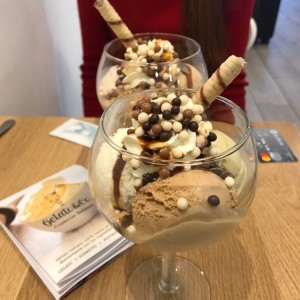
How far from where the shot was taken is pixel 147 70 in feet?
2.39

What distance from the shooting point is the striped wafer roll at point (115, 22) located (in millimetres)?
811

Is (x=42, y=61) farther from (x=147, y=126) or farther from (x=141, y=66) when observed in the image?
(x=147, y=126)

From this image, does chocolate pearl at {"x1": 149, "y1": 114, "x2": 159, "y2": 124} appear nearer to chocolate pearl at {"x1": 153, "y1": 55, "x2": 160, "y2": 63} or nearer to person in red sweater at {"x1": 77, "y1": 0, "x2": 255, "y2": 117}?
chocolate pearl at {"x1": 153, "y1": 55, "x2": 160, "y2": 63}

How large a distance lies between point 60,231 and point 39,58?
1117 mm

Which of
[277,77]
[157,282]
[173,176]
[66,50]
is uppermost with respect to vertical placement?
[173,176]

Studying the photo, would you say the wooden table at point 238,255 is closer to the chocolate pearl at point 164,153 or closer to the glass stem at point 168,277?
the glass stem at point 168,277

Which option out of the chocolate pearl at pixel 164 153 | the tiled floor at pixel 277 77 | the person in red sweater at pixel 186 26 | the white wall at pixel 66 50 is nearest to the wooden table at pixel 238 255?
the chocolate pearl at pixel 164 153

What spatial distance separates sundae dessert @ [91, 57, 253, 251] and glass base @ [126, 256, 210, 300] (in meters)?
0.15

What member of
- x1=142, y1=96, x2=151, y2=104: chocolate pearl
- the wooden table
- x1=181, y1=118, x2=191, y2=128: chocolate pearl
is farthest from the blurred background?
x1=181, y1=118, x2=191, y2=128: chocolate pearl

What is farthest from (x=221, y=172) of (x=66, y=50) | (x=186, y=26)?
(x=66, y=50)

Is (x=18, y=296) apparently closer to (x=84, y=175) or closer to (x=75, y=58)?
(x=84, y=175)

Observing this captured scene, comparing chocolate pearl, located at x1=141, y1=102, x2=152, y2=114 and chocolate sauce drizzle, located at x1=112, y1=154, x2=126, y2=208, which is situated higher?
chocolate pearl, located at x1=141, y1=102, x2=152, y2=114

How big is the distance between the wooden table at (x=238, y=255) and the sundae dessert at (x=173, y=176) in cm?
16

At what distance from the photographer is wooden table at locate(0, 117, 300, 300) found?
1.89 feet
